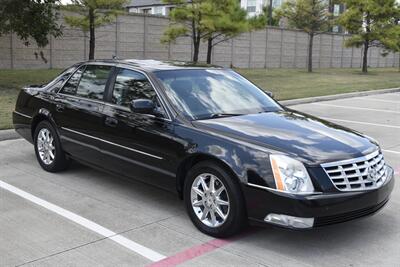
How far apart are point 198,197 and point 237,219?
500 millimetres

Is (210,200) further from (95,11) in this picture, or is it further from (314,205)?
(95,11)

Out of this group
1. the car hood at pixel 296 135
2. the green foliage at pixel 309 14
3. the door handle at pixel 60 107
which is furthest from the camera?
the green foliage at pixel 309 14

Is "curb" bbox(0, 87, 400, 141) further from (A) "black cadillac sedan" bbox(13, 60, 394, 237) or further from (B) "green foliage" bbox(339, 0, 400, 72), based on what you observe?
(B) "green foliage" bbox(339, 0, 400, 72)

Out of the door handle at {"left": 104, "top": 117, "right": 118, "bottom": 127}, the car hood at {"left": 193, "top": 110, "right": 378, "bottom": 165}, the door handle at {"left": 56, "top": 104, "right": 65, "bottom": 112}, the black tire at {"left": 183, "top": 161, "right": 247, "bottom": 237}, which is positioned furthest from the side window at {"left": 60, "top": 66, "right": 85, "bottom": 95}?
the black tire at {"left": 183, "top": 161, "right": 247, "bottom": 237}

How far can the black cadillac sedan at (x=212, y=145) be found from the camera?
4109mm

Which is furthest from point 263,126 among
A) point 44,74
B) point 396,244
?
point 44,74

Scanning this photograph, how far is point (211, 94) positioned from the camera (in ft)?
17.7

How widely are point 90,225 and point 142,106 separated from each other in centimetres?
122

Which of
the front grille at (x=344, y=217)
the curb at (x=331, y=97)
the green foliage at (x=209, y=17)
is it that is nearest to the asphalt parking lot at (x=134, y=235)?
the front grille at (x=344, y=217)

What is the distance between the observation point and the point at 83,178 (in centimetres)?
629

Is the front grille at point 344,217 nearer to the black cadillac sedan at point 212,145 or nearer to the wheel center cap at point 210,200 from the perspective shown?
the black cadillac sedan at point 212,145

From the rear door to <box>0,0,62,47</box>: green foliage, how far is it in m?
9.17

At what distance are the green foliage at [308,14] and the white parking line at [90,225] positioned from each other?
98.7ft

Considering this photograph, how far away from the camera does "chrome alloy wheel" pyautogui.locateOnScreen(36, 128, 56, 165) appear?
21.2 feet
